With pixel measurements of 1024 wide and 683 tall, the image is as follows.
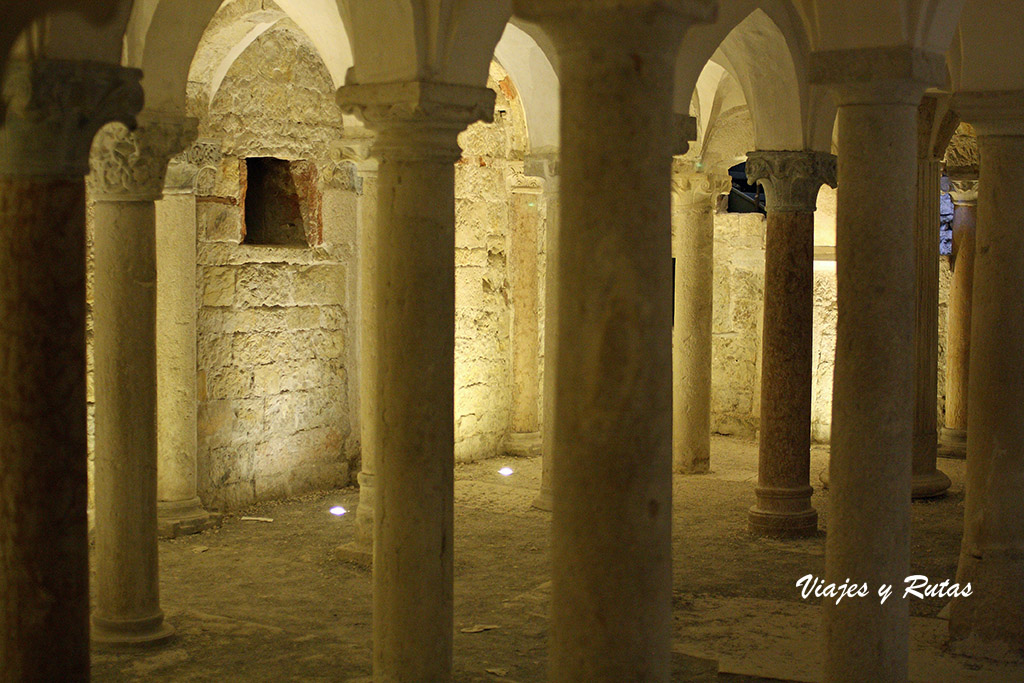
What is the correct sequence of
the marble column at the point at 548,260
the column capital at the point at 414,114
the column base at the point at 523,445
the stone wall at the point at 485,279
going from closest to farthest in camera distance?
1. the column capital at the point at 414,114
2. the marble column at the point at 548,260
3. the stone wall at the point at 485,279
4. the column base at the point at 523,445

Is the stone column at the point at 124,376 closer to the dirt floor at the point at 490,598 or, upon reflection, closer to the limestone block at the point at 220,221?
the dirt floor at the point at 490,598

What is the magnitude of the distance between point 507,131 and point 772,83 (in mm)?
3444

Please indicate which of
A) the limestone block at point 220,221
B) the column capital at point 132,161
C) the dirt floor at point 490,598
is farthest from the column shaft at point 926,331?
the column capital at point 132,161

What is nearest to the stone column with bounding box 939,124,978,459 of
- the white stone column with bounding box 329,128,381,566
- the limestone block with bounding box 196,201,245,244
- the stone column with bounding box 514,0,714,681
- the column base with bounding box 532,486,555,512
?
the column base with bounding box 532,486,555,512

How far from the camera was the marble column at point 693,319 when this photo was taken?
10.3 metres

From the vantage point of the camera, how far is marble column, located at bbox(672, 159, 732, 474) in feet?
33.8

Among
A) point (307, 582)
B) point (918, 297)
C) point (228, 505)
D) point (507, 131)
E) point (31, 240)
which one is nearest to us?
point (31, 240)

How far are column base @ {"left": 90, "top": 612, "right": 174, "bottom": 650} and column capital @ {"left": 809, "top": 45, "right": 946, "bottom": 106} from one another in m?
3.95

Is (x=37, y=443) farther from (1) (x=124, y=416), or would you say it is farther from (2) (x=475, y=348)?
(2) (x=475, y=348)

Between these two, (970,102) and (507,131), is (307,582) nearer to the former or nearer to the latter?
(970,102)

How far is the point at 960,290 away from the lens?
12.1 meters

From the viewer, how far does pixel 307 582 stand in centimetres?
705

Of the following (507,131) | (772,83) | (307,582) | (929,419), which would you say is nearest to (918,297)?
(929,419)

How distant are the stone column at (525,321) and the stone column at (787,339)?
3506mm
